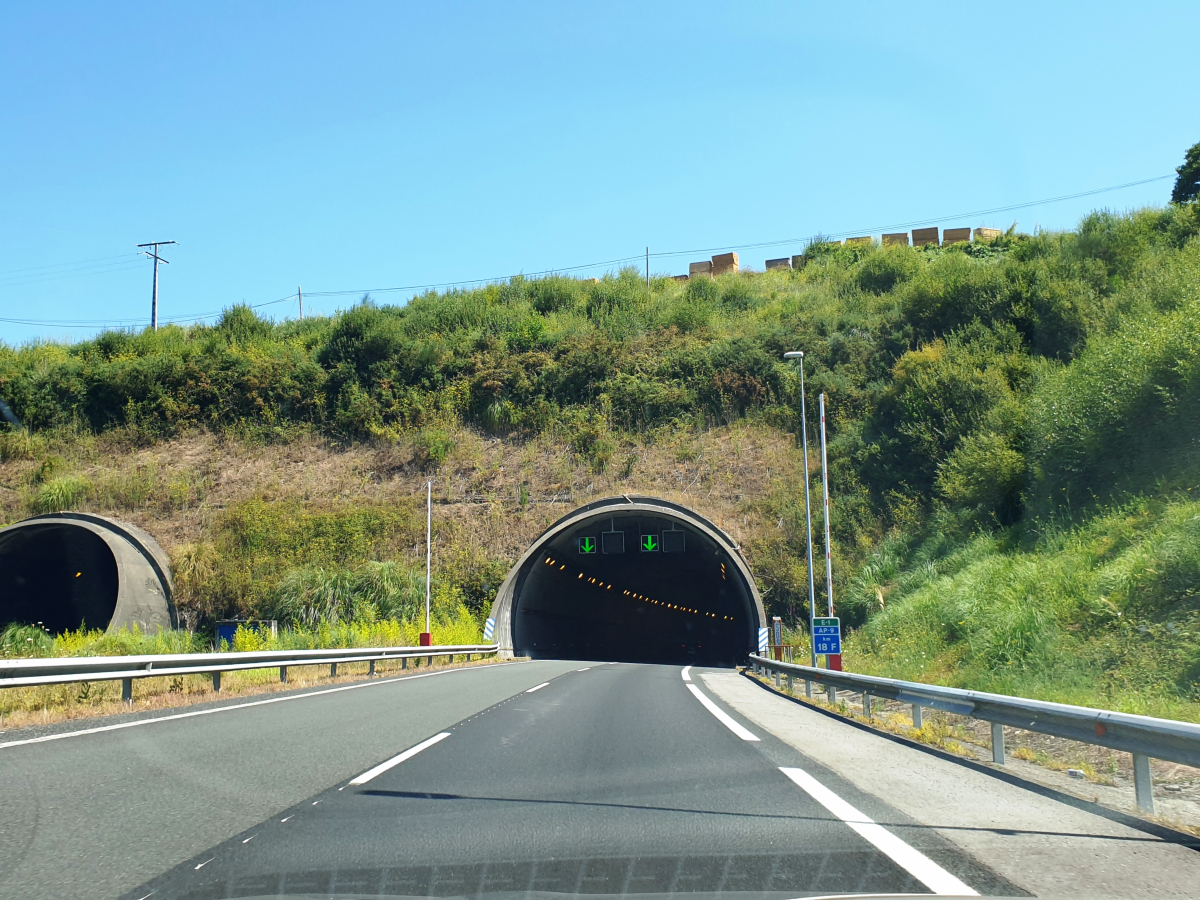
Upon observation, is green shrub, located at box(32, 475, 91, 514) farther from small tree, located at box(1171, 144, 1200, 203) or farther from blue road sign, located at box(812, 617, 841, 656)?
small tree, located at box(1171, 144, 1200, 203)

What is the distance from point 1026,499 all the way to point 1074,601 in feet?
39.2

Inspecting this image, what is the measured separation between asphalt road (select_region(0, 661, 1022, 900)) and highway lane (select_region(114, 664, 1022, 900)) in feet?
0.07

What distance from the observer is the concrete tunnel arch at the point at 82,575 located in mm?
37750

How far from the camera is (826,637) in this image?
2023 centimetres

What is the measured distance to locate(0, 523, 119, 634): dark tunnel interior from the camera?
40.2m

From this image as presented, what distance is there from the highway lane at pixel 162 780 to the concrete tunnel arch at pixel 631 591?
25464 millimetres

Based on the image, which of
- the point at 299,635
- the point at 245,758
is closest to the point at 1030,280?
the point at 299,635

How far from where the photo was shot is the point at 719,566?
43.5 meters

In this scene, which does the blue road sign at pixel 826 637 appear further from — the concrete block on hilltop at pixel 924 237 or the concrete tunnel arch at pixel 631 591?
the concrete block on hilltop at pixel 924 237

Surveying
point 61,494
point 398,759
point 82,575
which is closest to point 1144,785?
point 398,759

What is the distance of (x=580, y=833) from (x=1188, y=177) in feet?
214

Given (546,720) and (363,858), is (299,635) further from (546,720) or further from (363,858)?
(363,858)

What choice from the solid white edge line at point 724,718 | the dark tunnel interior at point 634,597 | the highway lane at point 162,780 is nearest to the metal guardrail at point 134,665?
the highway lane at point 162,780

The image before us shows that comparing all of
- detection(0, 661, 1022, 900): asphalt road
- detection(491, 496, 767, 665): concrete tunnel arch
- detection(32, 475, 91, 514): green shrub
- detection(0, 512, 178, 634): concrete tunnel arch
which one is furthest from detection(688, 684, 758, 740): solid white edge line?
detection(32, 475, 91, 514): green shrub
